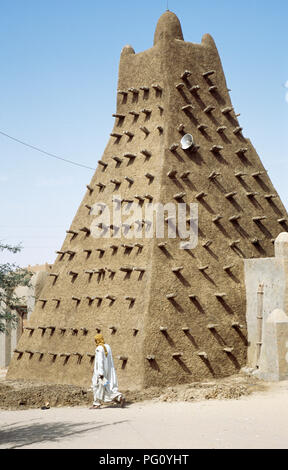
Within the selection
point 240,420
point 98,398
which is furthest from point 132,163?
point 240,420

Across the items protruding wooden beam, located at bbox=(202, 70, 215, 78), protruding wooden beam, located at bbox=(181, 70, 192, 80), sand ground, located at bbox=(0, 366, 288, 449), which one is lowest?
sand ground, located at bbox=(0, 366, 288, 449)

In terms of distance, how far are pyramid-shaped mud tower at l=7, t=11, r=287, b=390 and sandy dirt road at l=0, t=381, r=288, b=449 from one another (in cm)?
206

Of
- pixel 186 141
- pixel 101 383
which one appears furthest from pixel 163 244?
pixel 101 383

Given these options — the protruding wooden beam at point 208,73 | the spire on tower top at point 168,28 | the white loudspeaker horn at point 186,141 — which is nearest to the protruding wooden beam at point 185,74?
the protruding wooden beam at point 208,73

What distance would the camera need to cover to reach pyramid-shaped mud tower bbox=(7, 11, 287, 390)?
14414 millimetres

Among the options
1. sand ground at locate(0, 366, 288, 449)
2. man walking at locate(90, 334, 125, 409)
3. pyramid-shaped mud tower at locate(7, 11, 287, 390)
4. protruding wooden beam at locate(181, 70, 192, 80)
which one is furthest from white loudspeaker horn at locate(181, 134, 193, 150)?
sand ground at locate(0, 366, 288, 449)

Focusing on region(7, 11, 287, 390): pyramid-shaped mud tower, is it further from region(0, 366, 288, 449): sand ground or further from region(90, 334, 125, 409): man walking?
region(0, 366, 288, 449): sand ground

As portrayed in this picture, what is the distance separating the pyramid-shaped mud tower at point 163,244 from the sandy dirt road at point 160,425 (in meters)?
2.06

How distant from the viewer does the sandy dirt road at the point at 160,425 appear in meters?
8.55

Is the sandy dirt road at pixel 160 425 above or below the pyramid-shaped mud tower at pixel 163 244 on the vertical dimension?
below

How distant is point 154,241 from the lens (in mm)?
14805

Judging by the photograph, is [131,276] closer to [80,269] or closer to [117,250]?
[117,250]

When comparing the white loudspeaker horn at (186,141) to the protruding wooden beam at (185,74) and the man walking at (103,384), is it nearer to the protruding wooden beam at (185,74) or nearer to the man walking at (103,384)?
Result: the protruding wooden beam at (185,74)
